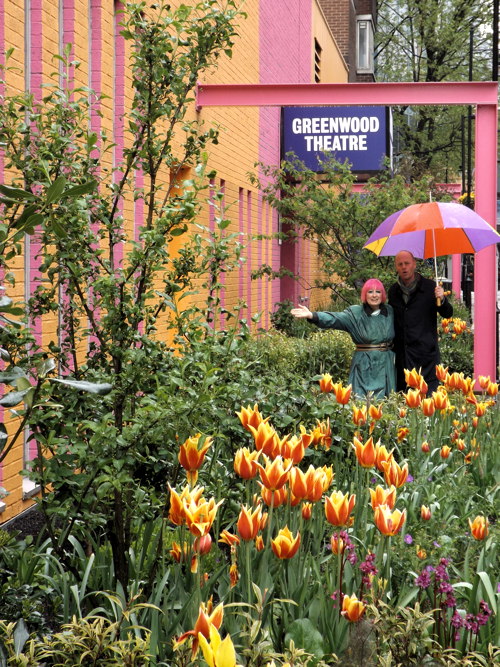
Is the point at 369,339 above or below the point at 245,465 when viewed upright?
above

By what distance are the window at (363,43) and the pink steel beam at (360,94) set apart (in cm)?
2747

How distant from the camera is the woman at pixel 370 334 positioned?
27.5 feet

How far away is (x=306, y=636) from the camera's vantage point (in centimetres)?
308

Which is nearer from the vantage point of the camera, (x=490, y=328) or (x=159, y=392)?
(x=159, y=392)

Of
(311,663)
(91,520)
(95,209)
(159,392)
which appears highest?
(95,209)

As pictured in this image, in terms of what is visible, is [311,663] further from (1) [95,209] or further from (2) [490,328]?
(2) [490,328]

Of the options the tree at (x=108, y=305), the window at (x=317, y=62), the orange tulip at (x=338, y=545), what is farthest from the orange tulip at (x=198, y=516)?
the window at (x=317, y=62)

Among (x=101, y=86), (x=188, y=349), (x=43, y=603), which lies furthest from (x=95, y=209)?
(x=101, y=86)

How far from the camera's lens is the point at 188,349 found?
427 cm

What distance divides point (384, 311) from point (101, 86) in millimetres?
2913

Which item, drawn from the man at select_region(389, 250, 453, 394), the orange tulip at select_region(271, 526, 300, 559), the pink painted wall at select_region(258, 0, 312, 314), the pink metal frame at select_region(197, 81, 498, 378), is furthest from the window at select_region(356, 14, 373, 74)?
the orange tulip at select_region(271, 526, 300, 559)

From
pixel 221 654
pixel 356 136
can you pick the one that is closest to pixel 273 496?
pixel 221 654

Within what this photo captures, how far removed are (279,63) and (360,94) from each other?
8079 millimetres

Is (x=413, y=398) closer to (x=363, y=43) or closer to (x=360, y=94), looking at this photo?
(x=360, y=94)
